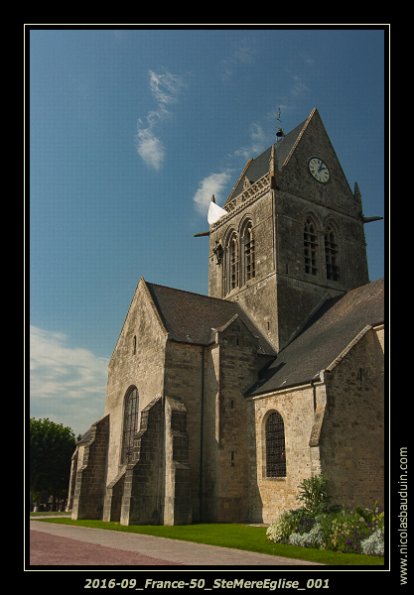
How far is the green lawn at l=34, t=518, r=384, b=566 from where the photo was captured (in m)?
11.0

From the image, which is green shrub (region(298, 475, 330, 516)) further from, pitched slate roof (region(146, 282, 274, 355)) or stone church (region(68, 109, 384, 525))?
pitched slate roof (region(146, 282, 274, 355))

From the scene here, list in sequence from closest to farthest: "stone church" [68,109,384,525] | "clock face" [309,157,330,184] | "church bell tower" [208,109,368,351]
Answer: "stone church" [68,109,384,525] < "church bell tower" [208,109,368,351] < "clock face" [309,157,330,184]

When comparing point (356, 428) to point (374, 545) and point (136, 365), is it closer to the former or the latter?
point (374, 545)

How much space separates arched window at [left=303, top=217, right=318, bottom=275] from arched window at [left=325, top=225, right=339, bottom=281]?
42.2 inches

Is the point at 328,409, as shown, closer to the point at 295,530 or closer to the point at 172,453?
the point at 295,530

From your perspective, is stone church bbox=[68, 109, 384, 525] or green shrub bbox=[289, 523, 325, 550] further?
stone church bbox=[68, 109, 384, 525]

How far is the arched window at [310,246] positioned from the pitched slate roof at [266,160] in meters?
4.14

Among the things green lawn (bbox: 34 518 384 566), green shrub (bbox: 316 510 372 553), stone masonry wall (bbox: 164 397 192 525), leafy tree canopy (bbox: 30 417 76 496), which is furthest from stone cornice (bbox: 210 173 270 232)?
leafy tree canopy (bbox: 30 417 76 496)

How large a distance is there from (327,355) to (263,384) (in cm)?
376

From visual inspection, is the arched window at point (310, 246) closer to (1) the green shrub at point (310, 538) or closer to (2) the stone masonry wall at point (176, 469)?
(2) the stone masonry wall at point (176, 469)

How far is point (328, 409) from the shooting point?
18.0m

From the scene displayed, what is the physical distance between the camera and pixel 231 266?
3359 cm

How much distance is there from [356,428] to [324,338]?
5.85 m
